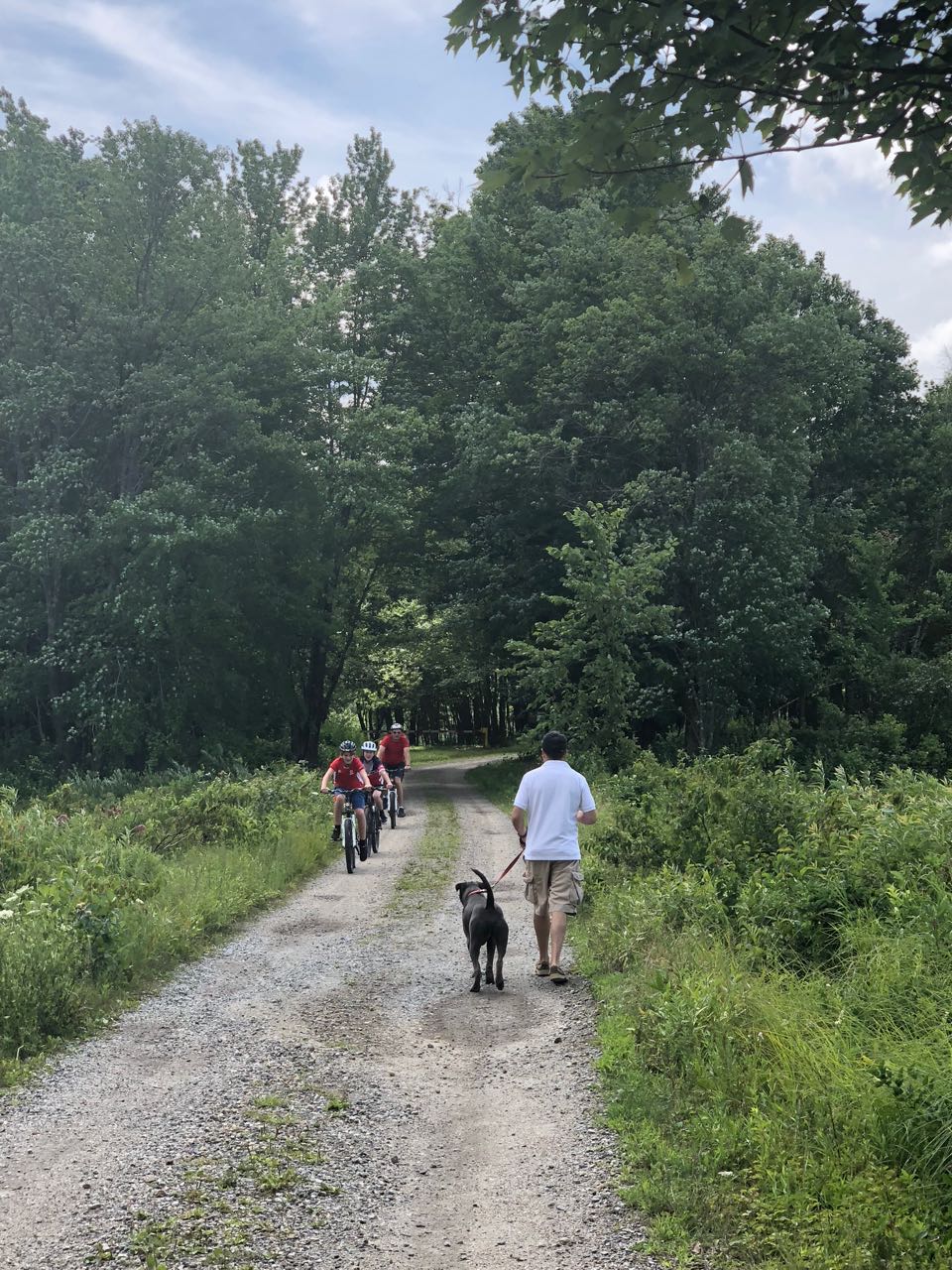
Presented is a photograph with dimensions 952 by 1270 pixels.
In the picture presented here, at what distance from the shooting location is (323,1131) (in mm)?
5719

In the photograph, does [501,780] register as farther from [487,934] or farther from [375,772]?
[487,934]

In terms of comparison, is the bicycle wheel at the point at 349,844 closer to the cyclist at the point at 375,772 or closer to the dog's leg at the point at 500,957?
the cyclist at the point at 375,772

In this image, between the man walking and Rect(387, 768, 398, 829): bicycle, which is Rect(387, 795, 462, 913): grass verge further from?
the man walking

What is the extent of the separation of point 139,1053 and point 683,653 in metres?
25.9

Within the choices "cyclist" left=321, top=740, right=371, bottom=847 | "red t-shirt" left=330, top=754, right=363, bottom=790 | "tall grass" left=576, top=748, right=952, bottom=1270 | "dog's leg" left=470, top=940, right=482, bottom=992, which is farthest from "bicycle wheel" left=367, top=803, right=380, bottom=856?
"dog's leg" left=470, top=940, right=482, bottom=992

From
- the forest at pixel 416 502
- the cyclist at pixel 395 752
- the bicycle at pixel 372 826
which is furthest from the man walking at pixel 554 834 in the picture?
the cyclist at pixel 395 752

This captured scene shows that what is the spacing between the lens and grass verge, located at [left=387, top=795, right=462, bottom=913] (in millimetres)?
13977

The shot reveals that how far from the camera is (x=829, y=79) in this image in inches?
196

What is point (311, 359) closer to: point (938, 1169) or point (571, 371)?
point (571, 371)

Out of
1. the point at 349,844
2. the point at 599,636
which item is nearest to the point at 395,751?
the point at 349,844

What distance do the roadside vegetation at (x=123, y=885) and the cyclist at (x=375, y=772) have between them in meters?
1.09

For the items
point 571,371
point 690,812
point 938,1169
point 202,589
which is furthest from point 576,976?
point 571,371

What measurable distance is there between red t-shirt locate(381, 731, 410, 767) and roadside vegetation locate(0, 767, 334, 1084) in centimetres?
175

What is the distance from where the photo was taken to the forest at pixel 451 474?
29.2 meters
